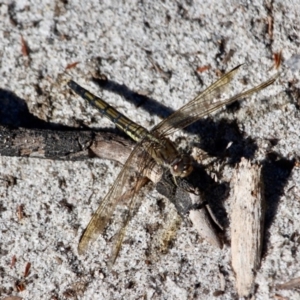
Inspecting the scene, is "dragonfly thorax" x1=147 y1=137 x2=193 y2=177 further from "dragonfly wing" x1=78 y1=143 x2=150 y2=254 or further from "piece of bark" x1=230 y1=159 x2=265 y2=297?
"piece of bark" x1=230 y1=159 x2=265 y2=297

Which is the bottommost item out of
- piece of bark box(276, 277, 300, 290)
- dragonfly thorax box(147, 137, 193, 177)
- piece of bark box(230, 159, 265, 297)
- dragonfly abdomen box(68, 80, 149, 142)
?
piece of bark box(276, 277, 300, 290)

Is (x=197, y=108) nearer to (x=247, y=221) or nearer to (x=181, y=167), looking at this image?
(x=181, y=167)

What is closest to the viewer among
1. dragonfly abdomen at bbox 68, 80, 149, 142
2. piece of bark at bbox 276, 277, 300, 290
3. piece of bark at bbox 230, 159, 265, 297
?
piece of bark at bbox 230, 159, 265, 297

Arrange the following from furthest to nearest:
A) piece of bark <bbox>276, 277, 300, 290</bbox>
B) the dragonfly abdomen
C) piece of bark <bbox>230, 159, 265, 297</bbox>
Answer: the dragonfly abdomen, piece of bark <bbox>276, 277, 300, 290</bbox>, piece of bark <bbox>230, 159, 265, 297</bbox>

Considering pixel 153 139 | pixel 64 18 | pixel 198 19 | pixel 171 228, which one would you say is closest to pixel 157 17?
pixel 198 19

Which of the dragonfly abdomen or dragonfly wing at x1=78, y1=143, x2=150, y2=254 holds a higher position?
the dragonfly abdomen

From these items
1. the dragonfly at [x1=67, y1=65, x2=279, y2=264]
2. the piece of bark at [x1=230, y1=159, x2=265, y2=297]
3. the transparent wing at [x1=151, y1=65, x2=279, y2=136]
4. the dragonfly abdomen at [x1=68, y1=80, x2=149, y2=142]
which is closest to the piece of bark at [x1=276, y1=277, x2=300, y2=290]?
the piece of bark at [x1=230, y1=159, x2=265, y2=297]

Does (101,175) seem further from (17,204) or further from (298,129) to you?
(298,129)
